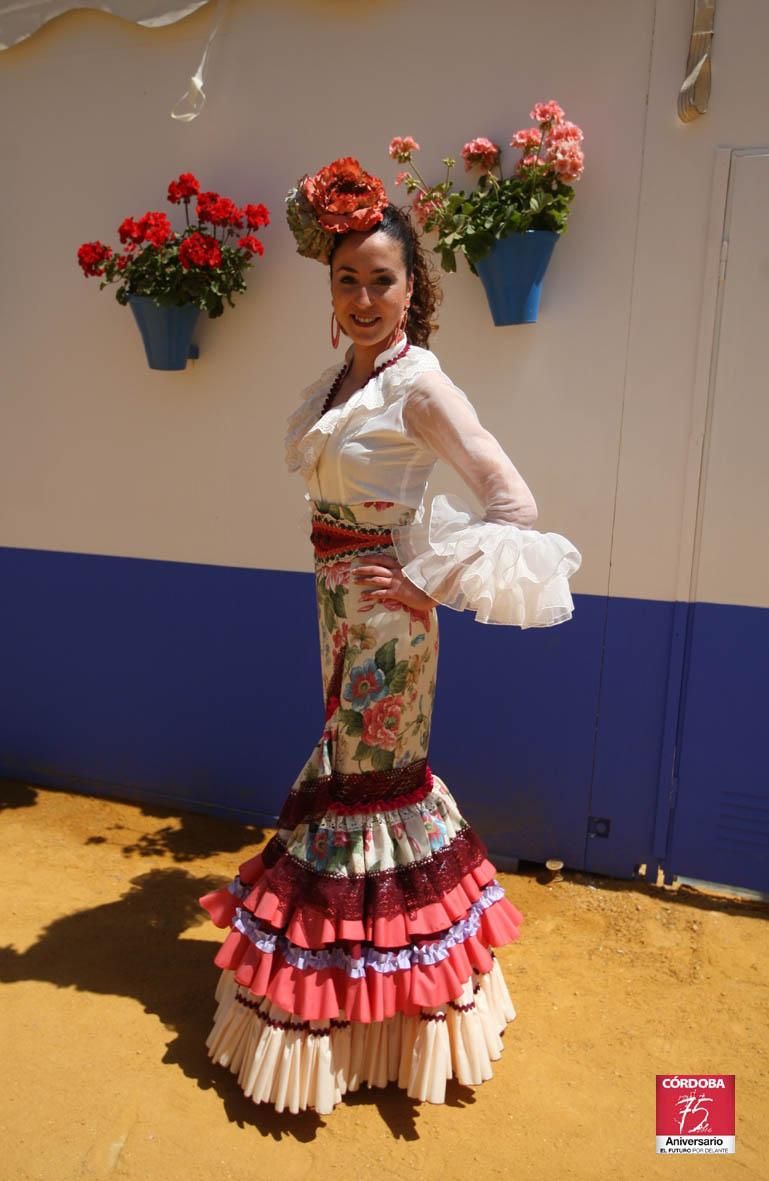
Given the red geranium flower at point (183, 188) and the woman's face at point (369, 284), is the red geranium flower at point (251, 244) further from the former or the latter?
the woman's face at point (369, 284)

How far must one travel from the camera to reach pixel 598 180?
3105 mm

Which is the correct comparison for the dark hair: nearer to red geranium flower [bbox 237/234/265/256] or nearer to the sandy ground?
red geranium flower [bbox 237/234/265/256]

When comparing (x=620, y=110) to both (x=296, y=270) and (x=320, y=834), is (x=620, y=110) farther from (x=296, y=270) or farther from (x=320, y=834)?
(x=320, y=834)

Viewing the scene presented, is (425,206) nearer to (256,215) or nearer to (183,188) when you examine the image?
(256,215)

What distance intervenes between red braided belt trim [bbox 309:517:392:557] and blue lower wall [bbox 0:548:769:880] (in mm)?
1246

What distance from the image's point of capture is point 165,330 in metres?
3.50

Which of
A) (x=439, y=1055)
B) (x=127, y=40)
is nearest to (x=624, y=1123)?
(x=439, y=1055)

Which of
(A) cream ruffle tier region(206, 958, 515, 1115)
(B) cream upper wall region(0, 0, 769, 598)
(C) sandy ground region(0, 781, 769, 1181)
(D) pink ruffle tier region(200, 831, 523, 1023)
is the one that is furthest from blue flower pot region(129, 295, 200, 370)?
(A) cream ruffle tier region(206, 958, 515, 1115)

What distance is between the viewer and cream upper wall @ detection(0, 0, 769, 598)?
3078 mm

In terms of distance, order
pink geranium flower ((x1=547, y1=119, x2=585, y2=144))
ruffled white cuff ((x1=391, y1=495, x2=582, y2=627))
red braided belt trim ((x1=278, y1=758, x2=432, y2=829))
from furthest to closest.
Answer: pink geranium flower ((x1=547, y1=119, x2=585, y2=144))
red braided belt trim ((x1=278, y1=758, x2=432, y2=829))
ruffled white cuff ((x1=391, y1=495, x2=582, y2=627))

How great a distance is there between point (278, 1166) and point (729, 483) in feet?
7.47

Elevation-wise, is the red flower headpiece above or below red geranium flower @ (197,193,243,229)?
below

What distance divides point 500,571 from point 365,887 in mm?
810

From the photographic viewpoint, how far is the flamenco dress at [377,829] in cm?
211
